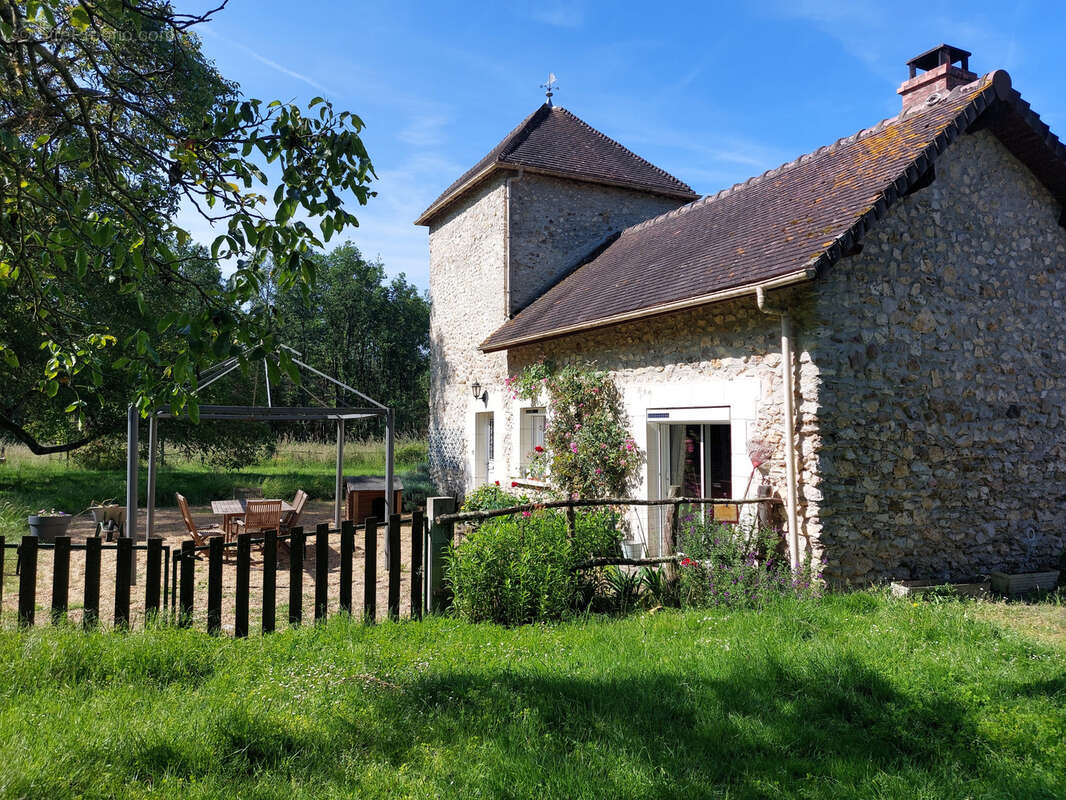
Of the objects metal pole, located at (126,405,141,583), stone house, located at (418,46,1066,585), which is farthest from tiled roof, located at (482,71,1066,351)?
metal pole, located at (126,405,141,583)

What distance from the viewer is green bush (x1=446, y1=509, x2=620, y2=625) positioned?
5.51 meters

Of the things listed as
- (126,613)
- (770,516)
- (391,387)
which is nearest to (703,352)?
(770,516)

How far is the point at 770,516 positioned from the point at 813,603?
120cm

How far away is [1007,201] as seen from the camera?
315 inches

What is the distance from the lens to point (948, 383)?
734 cm

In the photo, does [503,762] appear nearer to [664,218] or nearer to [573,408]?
[573,408]

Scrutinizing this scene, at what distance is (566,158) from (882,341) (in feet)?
28.8

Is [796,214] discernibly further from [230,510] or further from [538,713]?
[230,510]

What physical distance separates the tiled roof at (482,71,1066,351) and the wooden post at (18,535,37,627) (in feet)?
20.3

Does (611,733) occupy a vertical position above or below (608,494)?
below

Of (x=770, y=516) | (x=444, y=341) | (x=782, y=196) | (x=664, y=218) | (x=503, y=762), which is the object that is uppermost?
(x=664, y=218)

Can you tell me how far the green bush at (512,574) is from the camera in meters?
5.51

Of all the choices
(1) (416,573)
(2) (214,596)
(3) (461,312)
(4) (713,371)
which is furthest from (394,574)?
(3) (461,312)

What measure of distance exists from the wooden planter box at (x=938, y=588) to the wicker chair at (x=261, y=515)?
7.35 m
